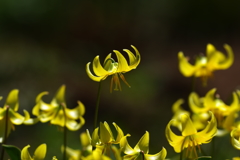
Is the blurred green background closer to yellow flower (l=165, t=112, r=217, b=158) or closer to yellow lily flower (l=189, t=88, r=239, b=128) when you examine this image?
yellow lily flower (l=189, t=88, r=239, b=128)

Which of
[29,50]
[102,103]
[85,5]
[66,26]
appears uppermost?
[85,5]

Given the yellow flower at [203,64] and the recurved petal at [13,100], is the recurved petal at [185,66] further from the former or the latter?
the recurved petal at [13,100]

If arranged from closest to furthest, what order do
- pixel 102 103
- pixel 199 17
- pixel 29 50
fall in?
pixel 102 103, pixel 29 50, pixel 199 17

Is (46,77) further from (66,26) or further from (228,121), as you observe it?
(228,121)

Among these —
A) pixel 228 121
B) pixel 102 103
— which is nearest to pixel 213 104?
pixel 228 121

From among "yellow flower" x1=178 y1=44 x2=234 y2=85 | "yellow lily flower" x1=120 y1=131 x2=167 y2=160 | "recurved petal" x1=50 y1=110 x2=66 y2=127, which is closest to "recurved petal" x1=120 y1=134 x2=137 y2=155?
"yellow lily flower" x1=120 y1=131 x2=167 y2=160

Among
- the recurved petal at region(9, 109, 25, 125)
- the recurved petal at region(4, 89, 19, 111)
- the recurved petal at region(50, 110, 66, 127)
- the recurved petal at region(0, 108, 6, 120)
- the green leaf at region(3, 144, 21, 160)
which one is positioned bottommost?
the green leaf at region(3, 144, 21, 160)

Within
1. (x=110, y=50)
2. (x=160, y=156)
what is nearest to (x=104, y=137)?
(x=160, y=156)
